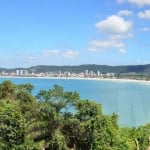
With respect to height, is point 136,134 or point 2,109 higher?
point 2,109

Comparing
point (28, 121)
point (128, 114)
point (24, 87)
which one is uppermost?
point (24, 87)

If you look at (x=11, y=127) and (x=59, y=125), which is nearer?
(x=11, y=127)

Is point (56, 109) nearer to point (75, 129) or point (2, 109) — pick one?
point (75, 129)

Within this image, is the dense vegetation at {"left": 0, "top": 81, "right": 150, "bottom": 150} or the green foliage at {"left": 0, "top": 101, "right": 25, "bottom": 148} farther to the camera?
the dense vegetation at {"left": 0, "top": 81, "right": 150, "bottom": 150}

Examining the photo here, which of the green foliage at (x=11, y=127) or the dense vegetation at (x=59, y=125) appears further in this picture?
the dense vegetation at (x=59, y=125)

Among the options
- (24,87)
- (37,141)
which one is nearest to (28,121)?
(37,141)

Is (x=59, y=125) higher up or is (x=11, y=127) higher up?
(x=11, y=127)

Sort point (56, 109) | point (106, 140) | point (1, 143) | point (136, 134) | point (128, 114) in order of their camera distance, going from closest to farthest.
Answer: point (1, 143) < point (106, 140) < point (56, 109) < point (136, 134) < point (128, 114)

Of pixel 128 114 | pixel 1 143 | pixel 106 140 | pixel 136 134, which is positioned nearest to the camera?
pixel 1 143
